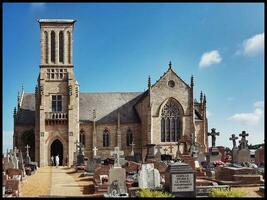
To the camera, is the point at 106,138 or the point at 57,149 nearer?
the point at 57,149

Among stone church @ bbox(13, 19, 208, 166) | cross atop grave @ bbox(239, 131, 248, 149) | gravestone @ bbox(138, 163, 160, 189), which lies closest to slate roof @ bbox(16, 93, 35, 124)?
stone church @ bbox(13, 19, 208, 166)

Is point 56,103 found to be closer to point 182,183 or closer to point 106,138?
point 106,138

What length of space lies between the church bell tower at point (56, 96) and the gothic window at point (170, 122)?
973 cm

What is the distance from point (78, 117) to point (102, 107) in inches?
190

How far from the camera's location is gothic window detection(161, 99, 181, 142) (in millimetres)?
49125

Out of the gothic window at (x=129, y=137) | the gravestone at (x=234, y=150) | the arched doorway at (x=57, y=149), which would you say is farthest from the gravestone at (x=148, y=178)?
the gothic window at (x=129, y=137)

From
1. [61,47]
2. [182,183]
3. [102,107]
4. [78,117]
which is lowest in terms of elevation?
[182,183]

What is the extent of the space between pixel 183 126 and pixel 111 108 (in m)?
9.72

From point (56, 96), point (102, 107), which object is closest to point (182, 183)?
point (56, 96)

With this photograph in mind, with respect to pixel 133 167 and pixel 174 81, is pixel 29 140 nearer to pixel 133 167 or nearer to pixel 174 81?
pixel 174 81

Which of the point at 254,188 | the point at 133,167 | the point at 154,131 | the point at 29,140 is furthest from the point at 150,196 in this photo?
the point at 29,140

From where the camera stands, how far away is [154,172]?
18484 millimetres

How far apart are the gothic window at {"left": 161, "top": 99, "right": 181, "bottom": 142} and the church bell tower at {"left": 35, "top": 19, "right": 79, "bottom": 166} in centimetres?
973

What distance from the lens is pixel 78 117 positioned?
49.6 meters
